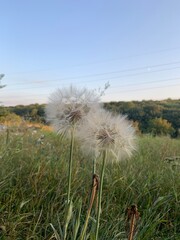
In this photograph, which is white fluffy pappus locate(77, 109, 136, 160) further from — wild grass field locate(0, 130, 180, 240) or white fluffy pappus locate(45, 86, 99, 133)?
wild grass field locate(0, 130, 180, 240)

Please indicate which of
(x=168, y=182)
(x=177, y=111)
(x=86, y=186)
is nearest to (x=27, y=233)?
(x=86, y=186)

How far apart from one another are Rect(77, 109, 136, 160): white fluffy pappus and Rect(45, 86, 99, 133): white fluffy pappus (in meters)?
0.06

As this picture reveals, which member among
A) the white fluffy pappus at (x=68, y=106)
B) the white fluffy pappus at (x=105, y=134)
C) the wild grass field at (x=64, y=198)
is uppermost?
the white fluffy pappus at (x=68, y=106)

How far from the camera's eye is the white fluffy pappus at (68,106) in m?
1.31

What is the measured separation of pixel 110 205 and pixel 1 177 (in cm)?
84

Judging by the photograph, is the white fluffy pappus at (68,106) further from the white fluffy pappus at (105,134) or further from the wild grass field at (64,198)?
the wild grass field at (64,198)

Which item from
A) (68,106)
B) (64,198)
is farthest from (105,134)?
(64,198)

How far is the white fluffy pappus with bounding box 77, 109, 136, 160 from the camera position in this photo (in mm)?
1221

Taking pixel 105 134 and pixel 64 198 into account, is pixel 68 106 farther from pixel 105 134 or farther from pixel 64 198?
pixel 64 198

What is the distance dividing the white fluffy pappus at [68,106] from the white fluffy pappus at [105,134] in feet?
0.20

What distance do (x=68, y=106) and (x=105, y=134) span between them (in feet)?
0.81

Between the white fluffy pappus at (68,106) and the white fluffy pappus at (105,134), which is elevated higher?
the white fluffy pappus at (68,106)

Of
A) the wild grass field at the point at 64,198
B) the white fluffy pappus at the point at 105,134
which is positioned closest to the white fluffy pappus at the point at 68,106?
the white fluffy pappus at the point at 105,134

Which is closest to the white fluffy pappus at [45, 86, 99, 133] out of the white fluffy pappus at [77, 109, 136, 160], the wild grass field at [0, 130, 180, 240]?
the white fluffy pappus at [77, 109, 136, 160]
